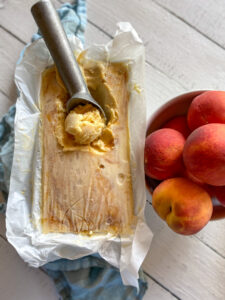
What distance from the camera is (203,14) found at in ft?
2.14

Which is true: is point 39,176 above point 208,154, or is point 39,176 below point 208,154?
below

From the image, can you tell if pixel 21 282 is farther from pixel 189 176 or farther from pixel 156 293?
pixel 189 176

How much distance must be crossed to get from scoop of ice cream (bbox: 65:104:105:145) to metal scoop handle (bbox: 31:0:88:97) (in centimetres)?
3

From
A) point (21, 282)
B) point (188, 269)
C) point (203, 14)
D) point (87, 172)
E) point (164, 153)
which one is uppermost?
point (203, 14)

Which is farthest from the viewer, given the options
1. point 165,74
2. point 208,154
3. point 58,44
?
point 165,74

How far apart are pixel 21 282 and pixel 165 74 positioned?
1.67 ft

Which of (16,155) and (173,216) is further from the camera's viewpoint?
(16,155)

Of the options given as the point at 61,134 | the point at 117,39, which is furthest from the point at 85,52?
the point at 61,134

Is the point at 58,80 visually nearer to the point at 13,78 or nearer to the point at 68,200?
the point at 13,78

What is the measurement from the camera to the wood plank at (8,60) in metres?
0.65

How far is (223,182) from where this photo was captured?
44 cm

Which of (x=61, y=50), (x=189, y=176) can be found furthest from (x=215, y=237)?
(x=61, y=50)

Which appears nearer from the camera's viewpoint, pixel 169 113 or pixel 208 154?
pixel 208 154

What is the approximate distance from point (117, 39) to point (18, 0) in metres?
0.25
